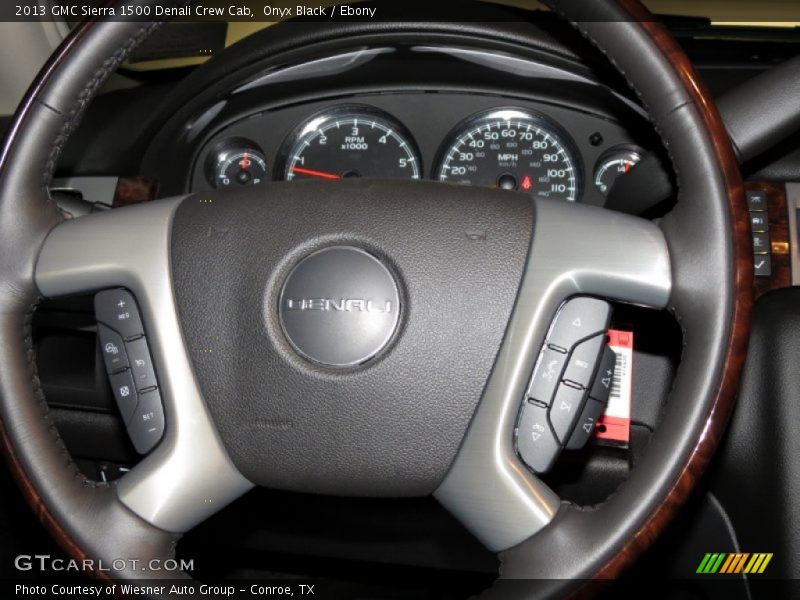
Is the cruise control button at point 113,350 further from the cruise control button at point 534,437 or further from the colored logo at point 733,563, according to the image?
the colored logo at point 733,563

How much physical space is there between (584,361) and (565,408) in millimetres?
52

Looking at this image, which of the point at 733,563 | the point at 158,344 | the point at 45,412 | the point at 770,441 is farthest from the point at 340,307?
the point at 733,563

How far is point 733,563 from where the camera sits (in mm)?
1306

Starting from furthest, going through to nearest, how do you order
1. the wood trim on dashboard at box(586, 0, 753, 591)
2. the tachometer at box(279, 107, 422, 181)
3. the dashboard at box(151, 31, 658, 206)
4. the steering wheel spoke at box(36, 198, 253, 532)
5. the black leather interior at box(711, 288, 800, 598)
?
the tachometer at box(279, 107, 422, 181)
the dashboard at box(151, 31, 658, 206)
the black leather interior at box(711, 288, 800, 598)
the steering wheel spoke at box(36, 198, 253, 532)
the wood trim on dashboard at box(586, 0, 753, 591)

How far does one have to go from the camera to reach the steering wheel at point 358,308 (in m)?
0.84

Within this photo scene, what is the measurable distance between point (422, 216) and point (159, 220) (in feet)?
0.96

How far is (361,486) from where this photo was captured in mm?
924

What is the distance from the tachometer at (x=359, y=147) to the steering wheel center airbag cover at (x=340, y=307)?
2.34 feet

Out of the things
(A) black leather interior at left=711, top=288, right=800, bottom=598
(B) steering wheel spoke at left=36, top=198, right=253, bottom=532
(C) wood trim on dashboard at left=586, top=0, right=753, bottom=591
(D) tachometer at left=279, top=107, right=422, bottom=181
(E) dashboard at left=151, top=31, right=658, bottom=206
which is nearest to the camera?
(C) wood trim on dashboard at left=586, top=0, right=753, bottom=591

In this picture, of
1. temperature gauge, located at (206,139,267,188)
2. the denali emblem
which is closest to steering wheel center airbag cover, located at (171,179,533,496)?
the denali emblem

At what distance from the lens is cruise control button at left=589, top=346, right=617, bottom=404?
0.94 m

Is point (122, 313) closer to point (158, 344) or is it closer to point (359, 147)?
point (158, 344)

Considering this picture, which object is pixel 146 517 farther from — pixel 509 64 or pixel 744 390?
pixel 509 64

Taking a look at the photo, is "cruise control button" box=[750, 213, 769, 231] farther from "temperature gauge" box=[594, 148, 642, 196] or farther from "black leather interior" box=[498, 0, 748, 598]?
"black leather interior" box=[498, 0, 748, 598]
